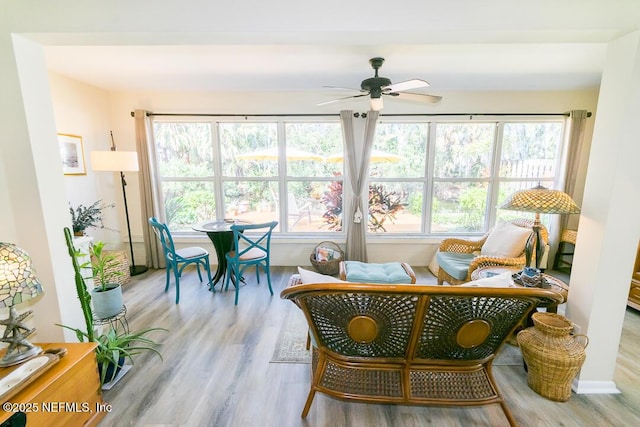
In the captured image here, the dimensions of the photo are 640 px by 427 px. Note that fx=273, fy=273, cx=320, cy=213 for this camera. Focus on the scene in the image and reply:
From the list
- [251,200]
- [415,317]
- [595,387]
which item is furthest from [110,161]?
[595,387]

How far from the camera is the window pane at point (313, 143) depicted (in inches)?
155

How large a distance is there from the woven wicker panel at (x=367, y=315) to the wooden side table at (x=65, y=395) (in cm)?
124

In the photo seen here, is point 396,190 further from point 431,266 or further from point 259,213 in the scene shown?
point 259,213

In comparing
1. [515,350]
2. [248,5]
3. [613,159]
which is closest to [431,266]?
[515,350]

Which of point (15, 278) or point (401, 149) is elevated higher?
point (401, 149)

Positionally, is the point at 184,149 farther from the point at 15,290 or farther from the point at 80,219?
the point at 15,290

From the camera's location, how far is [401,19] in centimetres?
146

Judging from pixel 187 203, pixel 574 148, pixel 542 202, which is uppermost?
pixel 574 148

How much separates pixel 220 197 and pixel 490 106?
4.04m

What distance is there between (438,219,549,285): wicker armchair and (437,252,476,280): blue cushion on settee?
33 mm

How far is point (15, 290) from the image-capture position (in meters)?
1.16

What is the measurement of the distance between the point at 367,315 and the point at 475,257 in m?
2.17

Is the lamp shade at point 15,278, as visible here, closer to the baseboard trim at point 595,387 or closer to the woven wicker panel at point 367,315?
the woven wicker panel at point 367,315

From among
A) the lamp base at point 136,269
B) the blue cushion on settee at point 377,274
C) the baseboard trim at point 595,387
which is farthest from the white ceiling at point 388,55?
the lamp base at point 136,269
